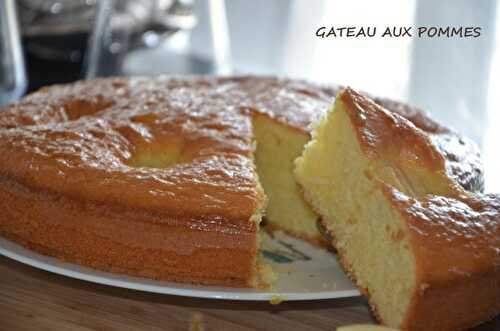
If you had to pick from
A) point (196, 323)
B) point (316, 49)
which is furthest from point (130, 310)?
point (316, 49)

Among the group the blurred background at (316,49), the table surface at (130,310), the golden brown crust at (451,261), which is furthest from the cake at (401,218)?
the blurred background at (316,49)

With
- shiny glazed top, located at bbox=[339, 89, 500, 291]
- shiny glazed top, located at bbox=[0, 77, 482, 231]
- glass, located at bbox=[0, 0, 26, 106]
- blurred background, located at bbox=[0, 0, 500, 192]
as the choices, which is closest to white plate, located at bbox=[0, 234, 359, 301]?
shiny glazed top, located at bbox=[0, 77, 482, 231]

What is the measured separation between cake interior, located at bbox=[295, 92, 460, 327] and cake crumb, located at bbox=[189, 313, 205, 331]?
0.61 meters

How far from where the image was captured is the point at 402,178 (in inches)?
96.7

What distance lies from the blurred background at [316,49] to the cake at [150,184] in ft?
4.16

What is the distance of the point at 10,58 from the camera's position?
4.05 m

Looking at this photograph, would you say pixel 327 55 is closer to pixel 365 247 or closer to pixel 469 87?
pixel 469 87

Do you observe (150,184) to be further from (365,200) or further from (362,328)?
(362,328)

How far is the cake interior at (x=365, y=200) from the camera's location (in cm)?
221

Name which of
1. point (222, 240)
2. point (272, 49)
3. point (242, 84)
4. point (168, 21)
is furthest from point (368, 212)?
point (272, 49)

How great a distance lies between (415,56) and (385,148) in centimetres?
218

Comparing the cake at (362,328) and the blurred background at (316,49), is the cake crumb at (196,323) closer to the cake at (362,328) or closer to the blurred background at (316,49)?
the cake at (362,328)

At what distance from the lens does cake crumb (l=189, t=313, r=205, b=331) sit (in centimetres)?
227

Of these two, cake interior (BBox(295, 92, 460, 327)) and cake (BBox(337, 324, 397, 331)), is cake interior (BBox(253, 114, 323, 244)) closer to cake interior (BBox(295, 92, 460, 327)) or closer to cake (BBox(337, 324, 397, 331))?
cake interior (BBox(295, 92, 460, 327))
